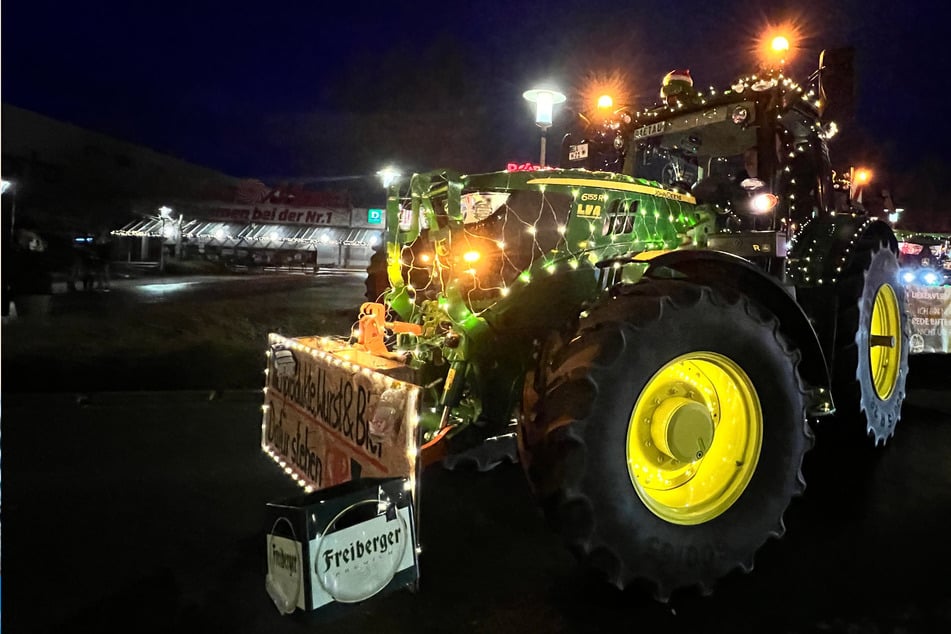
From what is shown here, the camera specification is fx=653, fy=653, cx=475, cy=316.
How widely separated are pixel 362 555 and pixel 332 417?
3.55ft

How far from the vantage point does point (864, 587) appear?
11.0ft

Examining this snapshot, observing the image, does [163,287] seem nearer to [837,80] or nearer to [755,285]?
[837,80]

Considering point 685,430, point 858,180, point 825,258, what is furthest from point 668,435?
point 858,180

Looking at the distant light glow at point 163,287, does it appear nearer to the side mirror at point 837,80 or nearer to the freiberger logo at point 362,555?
the freiberger logo at point 362,555

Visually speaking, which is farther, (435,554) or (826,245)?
(826,245)

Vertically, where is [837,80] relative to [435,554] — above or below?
above

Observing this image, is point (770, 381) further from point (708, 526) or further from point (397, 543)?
point (397, 543)

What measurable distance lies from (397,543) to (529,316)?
170 centimetres

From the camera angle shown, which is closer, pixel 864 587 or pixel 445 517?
pixel 864 587

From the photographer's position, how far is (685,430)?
3.23 meters

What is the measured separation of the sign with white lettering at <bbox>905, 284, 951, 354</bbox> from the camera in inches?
341

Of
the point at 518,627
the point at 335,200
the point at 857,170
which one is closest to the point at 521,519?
the point at 518,627

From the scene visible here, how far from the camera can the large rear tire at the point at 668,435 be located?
9.32 feet

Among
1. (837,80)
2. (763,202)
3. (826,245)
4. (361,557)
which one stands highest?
(837,80)
